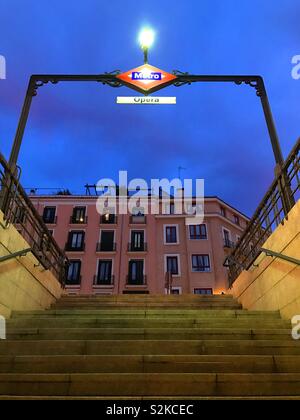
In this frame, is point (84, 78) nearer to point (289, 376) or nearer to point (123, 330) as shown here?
point (123, 330)

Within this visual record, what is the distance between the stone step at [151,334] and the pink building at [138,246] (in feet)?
104

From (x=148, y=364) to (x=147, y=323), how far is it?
2.08 m

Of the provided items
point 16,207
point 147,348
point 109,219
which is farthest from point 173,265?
point 147,348

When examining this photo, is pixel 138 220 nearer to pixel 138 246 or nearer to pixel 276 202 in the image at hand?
pixel 138 246

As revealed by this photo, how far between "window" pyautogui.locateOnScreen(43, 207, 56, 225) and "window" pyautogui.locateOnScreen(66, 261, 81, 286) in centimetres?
628

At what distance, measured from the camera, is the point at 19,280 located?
7.62m

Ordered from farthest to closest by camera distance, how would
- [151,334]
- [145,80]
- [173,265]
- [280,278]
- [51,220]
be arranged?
1. [51,220]
2. [173,265]
3. [145,80]
4. [280,278]
5. [151,334]

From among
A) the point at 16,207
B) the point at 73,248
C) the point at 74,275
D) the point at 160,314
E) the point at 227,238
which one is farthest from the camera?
the point at 227,238

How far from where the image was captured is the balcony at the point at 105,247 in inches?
1590

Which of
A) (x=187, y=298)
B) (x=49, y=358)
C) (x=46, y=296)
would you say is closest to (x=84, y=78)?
(x=46, y=296)

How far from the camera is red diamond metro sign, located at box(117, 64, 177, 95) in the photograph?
9.24 meters

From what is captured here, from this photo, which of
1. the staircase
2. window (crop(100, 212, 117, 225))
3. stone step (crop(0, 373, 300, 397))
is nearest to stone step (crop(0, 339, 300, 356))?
the staircase

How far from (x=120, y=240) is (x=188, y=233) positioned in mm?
8142
